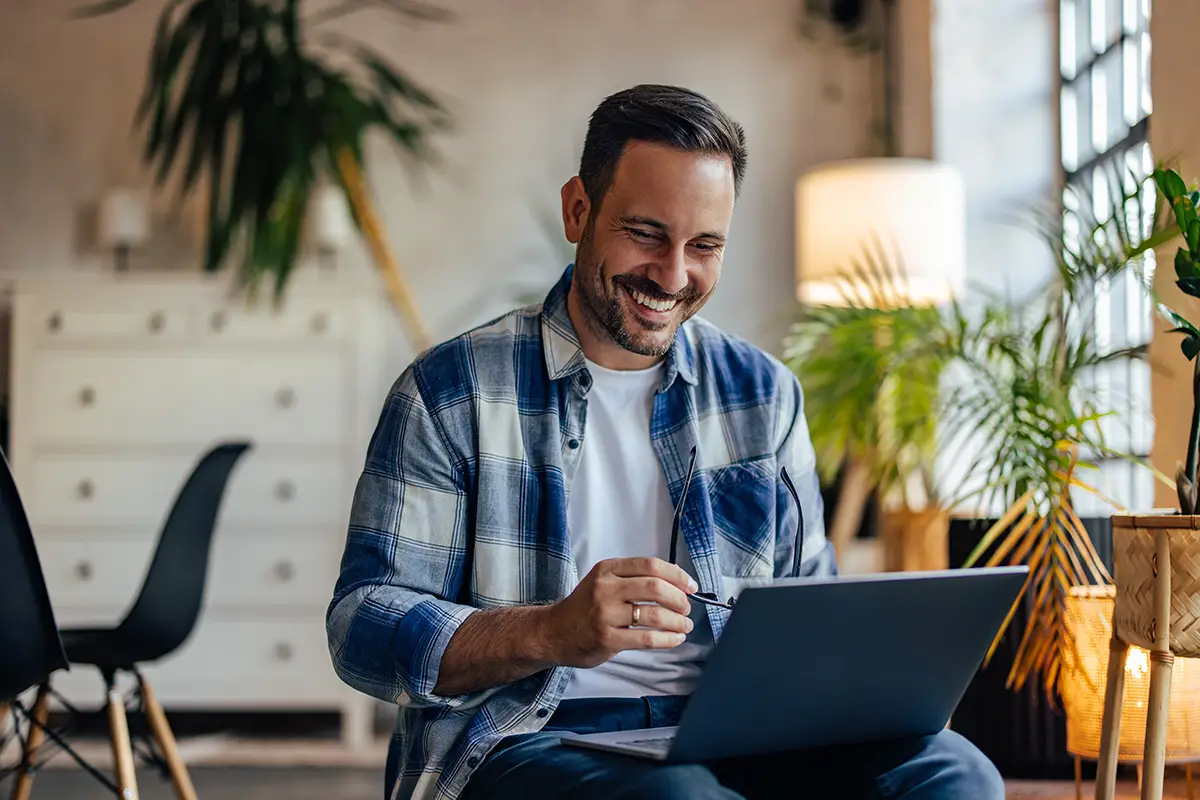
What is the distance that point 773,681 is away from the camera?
44.9 inches

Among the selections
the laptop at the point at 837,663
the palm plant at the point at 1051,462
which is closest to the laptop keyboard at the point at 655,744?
the laptop at the point at 837,663

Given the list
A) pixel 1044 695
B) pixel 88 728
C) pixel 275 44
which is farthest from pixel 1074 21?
pixel 88 728

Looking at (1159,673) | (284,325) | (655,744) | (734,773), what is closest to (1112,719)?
(1159,673)

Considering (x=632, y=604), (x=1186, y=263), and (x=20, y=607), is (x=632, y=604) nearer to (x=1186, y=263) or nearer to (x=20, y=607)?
(x=1186, y=263)

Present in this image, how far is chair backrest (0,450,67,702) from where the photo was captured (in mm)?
1945

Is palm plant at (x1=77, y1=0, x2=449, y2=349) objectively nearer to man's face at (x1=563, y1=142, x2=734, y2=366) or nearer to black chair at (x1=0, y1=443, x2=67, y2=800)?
black chair at (x1=0, y1=443, x2=67, y2=800)

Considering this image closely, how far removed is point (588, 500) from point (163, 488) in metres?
2.73

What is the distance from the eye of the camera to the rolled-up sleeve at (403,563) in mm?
1354

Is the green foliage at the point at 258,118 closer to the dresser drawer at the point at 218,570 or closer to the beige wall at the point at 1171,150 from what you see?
the dresser drawer at the point at 218,570

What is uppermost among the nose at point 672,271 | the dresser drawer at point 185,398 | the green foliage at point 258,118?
the green foliage at point 258,118

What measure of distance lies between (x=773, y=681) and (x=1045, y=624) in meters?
1.05

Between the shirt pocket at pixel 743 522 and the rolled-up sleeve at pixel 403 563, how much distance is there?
302 millimetres

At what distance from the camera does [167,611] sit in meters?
2.63

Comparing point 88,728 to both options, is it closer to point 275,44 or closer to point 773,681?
point 275,44
